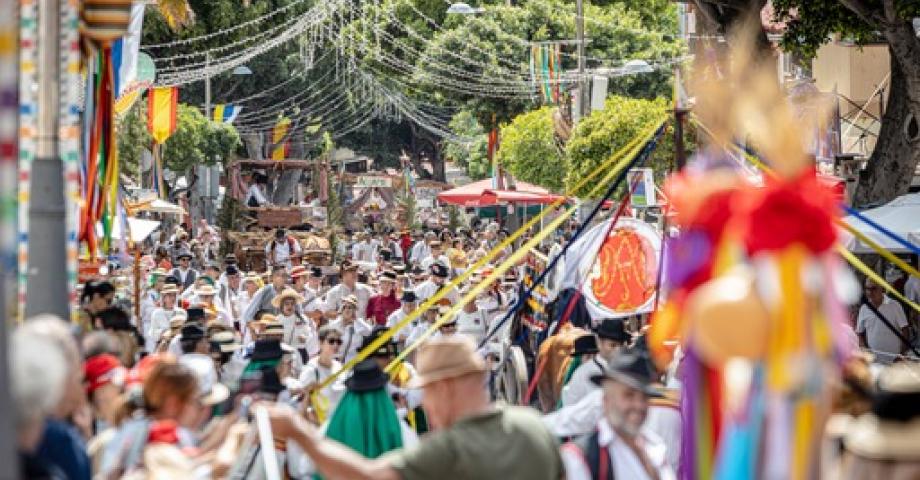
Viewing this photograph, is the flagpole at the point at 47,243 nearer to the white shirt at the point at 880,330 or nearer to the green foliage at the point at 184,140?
the white shirt at the point at 880,330

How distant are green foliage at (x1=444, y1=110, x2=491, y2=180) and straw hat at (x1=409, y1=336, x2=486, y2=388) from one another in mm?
51239

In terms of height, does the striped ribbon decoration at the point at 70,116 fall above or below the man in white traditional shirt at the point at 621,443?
above

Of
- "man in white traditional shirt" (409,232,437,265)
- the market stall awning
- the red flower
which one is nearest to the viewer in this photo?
the red flower

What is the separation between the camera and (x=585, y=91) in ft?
129

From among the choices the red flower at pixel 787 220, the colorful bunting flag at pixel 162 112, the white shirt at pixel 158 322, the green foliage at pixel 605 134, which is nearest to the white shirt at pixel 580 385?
the white shirt at pixel 158 322

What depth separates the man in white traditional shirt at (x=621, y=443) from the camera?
7113mm

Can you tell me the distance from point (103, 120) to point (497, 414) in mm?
4821

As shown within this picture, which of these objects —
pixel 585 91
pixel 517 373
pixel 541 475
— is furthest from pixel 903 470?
pixel 585 91

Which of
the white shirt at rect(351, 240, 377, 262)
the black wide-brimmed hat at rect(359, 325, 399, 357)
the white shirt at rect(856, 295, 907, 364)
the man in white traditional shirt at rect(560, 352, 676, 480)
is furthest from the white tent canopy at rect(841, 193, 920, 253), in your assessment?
the white shirt at rect(351, 240, 377, 262)

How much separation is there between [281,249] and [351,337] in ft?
56.7

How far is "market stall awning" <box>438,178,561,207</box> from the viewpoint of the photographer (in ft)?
124

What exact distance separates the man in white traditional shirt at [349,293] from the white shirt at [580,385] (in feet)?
26.0

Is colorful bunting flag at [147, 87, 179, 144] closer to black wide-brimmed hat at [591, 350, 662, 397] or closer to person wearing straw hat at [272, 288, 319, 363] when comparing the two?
person wearing straw hat at [272, 288, 319, 363]

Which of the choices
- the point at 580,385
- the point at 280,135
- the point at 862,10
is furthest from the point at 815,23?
the point at 280,135
